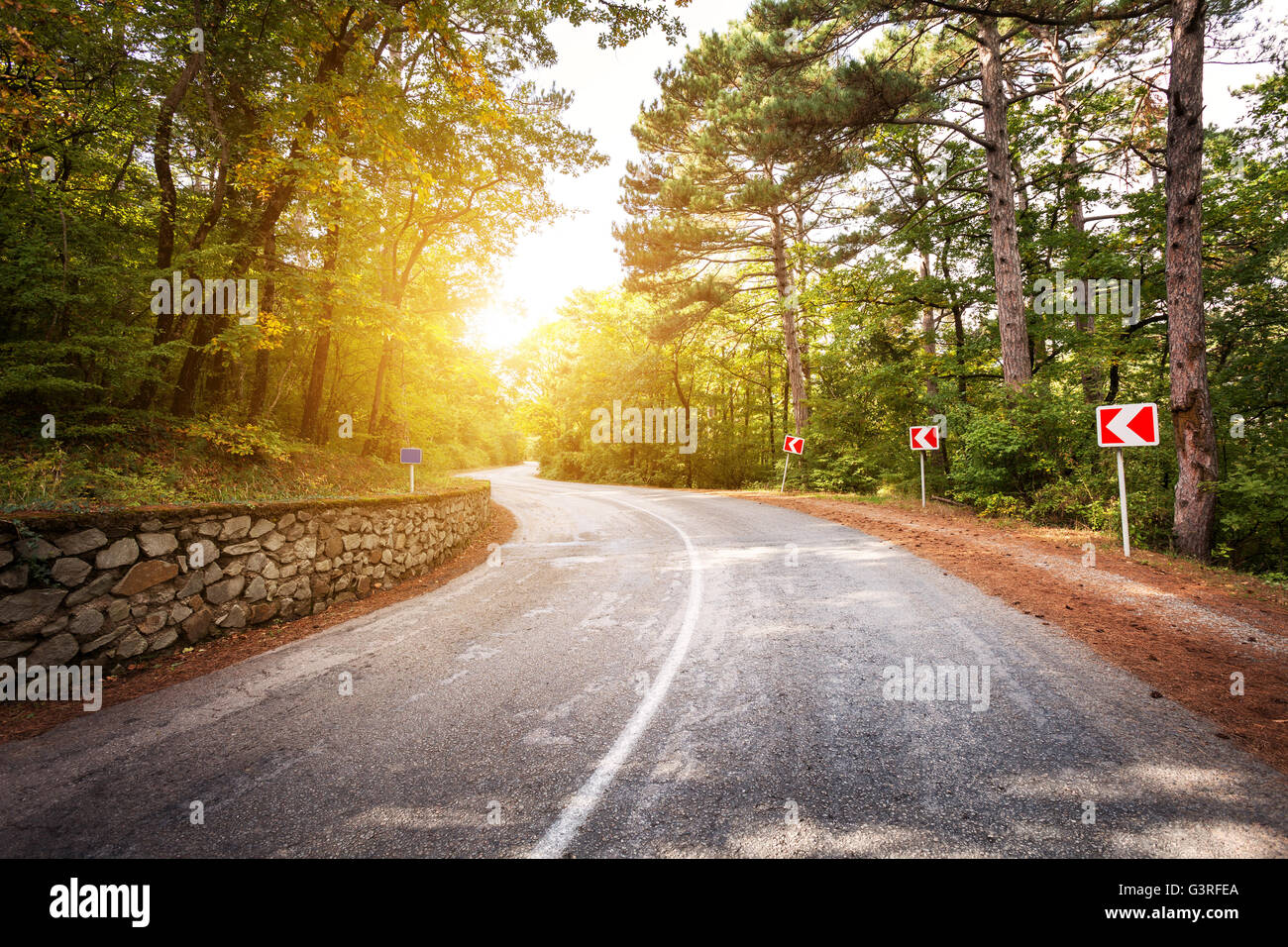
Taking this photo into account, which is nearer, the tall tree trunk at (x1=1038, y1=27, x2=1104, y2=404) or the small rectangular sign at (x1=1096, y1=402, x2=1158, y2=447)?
the small rectangular sign at (x1=1096, y1=402, x2=1158, y2=447)

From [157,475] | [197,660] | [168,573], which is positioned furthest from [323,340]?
[197,660]

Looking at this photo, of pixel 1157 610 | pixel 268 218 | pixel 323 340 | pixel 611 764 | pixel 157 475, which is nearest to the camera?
pixel 611 764

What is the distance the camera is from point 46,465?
208 inches

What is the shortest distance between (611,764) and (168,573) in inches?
183

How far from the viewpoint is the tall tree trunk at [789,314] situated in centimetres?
1844

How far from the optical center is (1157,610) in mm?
4633

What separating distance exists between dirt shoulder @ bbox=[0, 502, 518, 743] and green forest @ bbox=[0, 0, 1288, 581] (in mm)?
1689

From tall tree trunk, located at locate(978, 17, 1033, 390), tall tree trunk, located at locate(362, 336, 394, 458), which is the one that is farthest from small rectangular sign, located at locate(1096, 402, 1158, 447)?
tall tree trunk, located at locate(362, 336, 394, 458)

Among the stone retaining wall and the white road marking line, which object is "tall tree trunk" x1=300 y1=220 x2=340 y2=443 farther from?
the white road marking line

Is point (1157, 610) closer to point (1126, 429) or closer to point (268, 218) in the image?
point (1126, 429)

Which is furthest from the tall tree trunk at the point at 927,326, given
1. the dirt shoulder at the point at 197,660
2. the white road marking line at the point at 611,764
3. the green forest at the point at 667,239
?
the dirt shoulder at the point at 197,660

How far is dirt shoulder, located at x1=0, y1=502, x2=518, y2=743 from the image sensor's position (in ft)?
11.3
